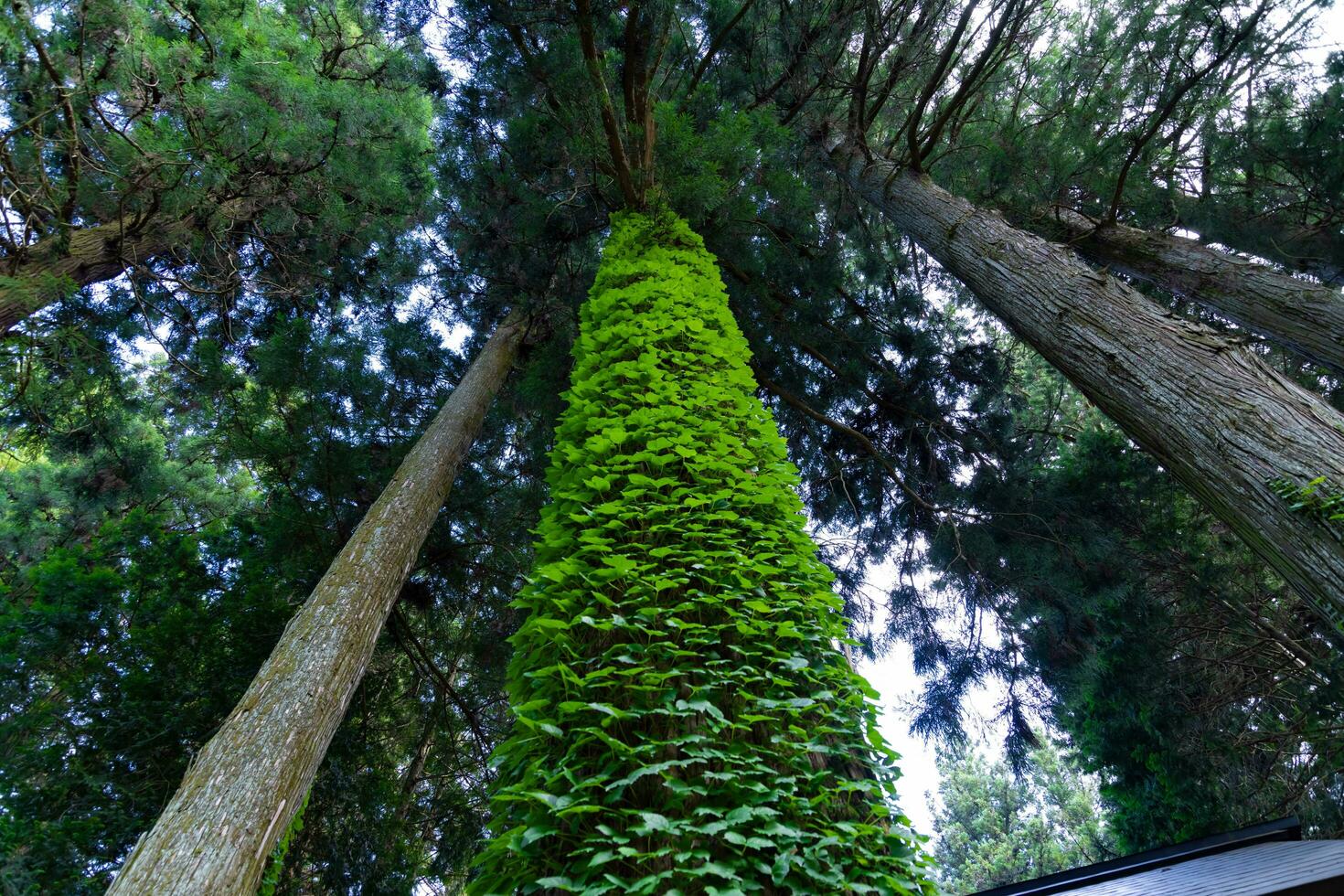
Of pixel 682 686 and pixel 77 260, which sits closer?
pixel 682 686

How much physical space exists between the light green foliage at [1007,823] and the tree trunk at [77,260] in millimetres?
33980

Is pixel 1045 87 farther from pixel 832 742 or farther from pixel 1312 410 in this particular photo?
pixel 832 742

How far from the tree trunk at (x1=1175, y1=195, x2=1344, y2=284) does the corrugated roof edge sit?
482 cm

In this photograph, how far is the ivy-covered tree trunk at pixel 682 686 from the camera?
Answer: 144 cm

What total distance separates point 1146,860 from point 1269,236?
18.7 feet

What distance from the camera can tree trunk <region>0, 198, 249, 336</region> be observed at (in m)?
4.27

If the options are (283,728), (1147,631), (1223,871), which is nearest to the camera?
(1223,871)

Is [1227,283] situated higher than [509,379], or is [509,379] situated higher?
[509,379]

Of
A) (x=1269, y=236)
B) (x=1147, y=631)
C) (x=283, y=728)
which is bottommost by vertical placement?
(x=283, y=728)

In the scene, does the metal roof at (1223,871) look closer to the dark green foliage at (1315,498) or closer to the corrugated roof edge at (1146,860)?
the corrugated roof edge at (1146,860)

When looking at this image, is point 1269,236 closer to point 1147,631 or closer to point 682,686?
point 1147,631

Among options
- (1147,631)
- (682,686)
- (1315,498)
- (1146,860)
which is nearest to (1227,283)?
(1315,498)

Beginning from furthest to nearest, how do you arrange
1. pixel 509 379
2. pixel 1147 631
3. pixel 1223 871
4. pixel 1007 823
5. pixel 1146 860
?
pixel 1007 823
pixel 509 379
pixel 1147 631
pixel 1146 860
pixel 1223 871

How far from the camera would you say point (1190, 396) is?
3.09m
